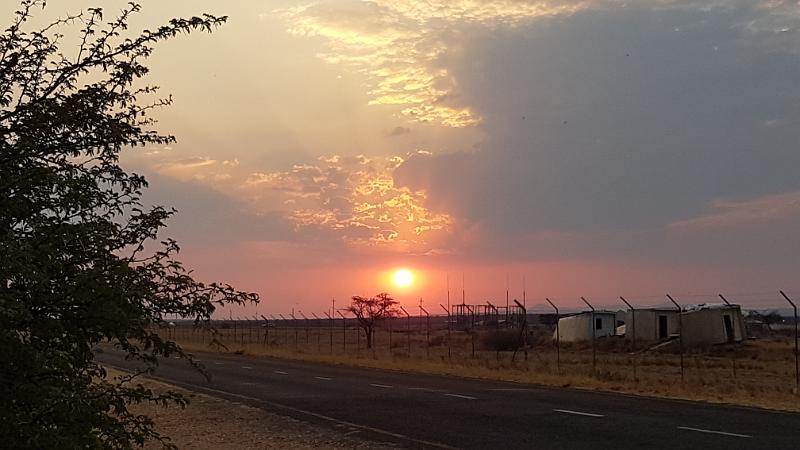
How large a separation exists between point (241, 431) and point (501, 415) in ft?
16.9

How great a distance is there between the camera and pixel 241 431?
49.7ft

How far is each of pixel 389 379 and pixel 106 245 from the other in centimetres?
2245

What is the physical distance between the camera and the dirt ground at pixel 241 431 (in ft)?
43.9

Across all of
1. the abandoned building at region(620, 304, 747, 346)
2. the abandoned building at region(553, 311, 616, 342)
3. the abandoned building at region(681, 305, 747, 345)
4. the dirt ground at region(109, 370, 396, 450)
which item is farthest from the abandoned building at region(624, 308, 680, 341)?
the dirt ground at region(109, 370, 396, 450)

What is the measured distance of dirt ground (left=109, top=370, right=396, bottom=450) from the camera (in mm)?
13377

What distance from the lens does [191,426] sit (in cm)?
1593

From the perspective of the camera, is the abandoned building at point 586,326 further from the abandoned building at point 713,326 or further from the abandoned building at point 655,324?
the abandoned building at point 713,326

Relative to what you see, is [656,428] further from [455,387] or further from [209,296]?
[209,296]

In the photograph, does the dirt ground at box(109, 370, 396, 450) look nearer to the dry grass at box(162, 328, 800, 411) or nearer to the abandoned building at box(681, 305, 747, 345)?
the dry grass at box(162, 328, 800, 411)

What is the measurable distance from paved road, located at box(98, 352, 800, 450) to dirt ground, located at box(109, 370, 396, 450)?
565mm

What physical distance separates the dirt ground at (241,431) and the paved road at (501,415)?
1.85 feet

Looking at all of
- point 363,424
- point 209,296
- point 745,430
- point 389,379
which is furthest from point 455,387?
point 209,296

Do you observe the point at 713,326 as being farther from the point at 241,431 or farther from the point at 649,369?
the point at 241,431

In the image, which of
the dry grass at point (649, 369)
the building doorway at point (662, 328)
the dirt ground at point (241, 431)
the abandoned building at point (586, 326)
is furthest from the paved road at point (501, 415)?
the abandoned building at point (586, 326)
